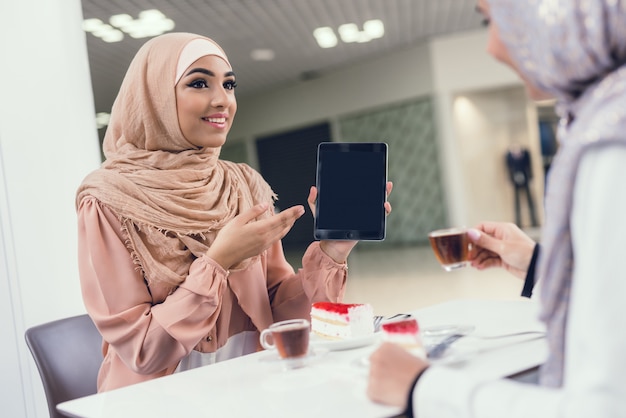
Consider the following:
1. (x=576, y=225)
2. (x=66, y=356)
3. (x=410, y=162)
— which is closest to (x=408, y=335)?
(x=576, y=225)

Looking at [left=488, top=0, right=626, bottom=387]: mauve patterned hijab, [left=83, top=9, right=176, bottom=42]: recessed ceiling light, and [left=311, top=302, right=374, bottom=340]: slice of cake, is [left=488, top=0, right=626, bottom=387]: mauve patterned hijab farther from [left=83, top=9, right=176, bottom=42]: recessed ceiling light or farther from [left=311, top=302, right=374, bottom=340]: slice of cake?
[left=83, top=9, right=176, bottom=42]: recessed ceiling light

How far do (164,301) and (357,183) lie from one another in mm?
616

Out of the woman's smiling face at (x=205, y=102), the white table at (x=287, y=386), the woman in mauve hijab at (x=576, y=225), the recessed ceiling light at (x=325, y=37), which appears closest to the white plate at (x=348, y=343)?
the white table at (x=287, y=386)

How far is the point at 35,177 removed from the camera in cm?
281

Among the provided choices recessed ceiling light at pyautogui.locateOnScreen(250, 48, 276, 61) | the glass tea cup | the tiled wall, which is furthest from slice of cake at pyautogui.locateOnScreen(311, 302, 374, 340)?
the tiled wall

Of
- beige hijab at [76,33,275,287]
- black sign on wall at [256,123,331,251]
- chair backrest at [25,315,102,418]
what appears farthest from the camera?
black sign on wall at [256,123,331,251]

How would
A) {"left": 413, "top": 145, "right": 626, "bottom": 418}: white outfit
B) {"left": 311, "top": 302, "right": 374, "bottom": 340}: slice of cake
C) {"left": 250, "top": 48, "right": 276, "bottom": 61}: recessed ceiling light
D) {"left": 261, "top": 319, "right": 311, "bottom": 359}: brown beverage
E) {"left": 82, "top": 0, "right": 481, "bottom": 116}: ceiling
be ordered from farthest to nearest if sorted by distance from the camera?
{"left": 250, "top": 48, "right": 276, "bottom": 61}: recessed ceiling light, {"left": 82, "top": 0, "right": 481, "bottom": 116}: ceiling, {"left": 311, "top": 302, "right": 374, "bottom": 340}: slice of cake, {"left": 261, "top": 319, "right": 311, "bottom": 359}: brown beverage, {"left": 413, "top": 145, "right": 626, "bottom": 418}: white outfit

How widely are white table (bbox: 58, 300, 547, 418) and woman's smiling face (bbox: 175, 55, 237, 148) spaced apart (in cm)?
72

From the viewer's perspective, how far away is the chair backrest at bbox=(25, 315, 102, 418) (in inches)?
74.4

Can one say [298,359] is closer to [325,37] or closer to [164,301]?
[164,301]

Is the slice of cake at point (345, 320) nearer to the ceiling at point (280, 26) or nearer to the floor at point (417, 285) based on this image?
the floor at point (417, 285)

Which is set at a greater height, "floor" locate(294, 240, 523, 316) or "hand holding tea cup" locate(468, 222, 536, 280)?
"hand holding tea cup" locate(468, 222, 536, 280)

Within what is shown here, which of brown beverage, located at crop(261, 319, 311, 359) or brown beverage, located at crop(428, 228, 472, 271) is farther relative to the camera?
brown beverage, located at crop(428, 228, 472, 271)

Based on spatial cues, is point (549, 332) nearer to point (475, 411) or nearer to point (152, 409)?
point (475, 411)
